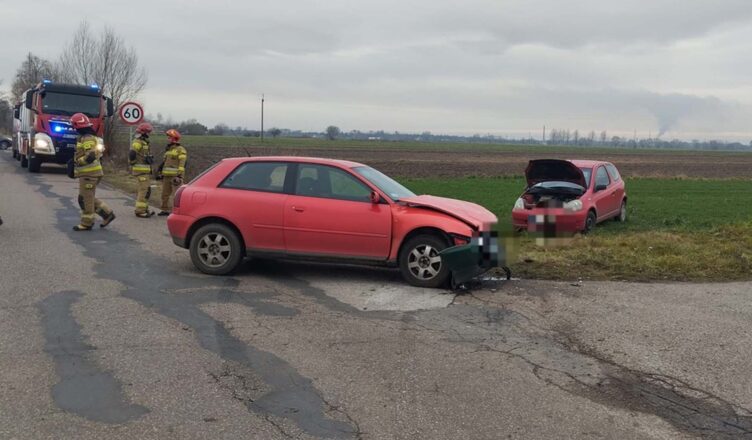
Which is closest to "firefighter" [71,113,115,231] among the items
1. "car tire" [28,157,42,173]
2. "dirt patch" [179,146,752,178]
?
"dirt patch" [179,146,752,178]

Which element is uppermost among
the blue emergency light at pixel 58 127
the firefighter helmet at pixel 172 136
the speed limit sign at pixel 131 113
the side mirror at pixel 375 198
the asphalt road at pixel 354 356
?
the speed limit sign at pixel 131 113

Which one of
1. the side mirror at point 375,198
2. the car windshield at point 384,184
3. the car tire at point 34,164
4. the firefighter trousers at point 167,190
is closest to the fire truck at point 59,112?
the car tire at point 34,164

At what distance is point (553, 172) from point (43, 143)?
18275 millimetres

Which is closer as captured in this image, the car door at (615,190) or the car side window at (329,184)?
the car side window at (329,184)

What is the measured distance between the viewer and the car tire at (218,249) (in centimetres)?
846

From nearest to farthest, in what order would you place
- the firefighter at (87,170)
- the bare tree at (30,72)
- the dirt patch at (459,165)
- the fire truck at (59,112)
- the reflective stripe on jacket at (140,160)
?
the firefighter at (87,170)
the reflective stripe on jacket at (140,160)
the fire truck at (59,112)
the dirt patch at (459,165)
the bare tree at (30,72)

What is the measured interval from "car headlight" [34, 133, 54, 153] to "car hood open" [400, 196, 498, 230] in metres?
19.7

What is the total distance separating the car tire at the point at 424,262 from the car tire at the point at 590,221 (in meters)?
5.52

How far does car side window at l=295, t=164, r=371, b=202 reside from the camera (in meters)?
8.23

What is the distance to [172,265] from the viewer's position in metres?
9.07

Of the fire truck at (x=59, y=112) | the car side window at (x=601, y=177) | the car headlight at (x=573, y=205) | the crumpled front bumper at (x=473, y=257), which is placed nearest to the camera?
the crumpled front bumper at (x=473, y=257)

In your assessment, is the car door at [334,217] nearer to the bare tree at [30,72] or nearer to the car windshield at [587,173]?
the car windshield at [587,173]

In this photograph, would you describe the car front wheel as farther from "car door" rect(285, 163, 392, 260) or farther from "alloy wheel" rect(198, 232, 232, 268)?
"alloy wheel" rect(198, 232, 232, 268)

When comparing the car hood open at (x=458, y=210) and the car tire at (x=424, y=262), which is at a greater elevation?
the car hood open at (x=458, y=210)
